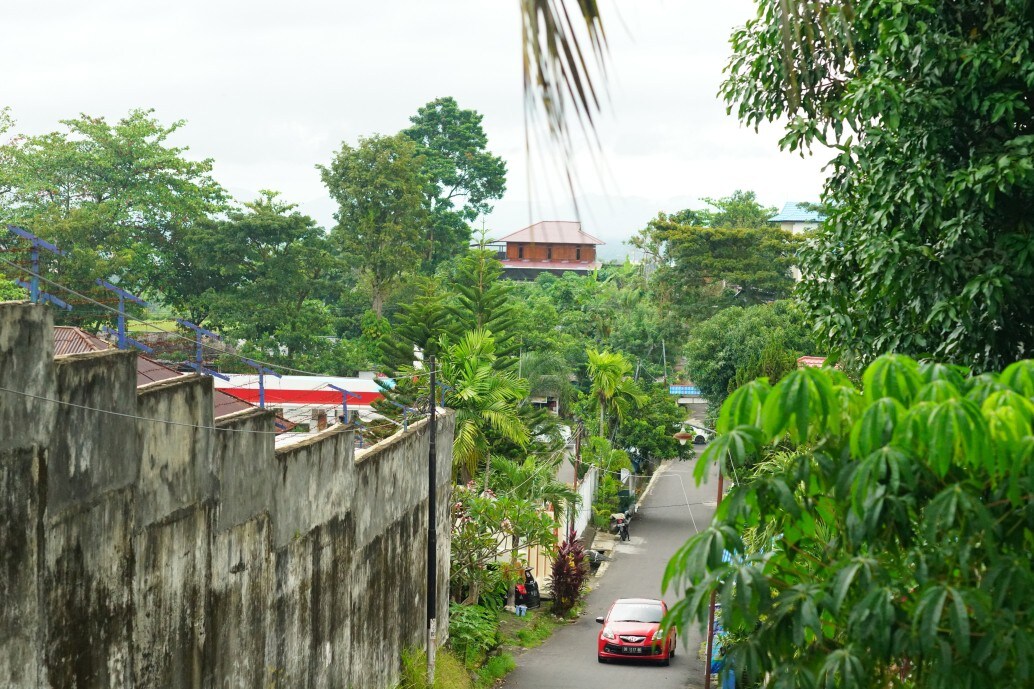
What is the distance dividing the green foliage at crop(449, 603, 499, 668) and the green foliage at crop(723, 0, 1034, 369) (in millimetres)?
10122

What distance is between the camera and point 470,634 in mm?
17781

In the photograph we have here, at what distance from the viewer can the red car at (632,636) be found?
18422mm

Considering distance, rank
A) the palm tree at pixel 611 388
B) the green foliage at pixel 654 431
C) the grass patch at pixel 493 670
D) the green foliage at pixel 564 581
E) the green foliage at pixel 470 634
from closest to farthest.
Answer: the grass patch at pixel 493 670 < the green foliage at pixel 470 634 < the green foliage at pixel 564 581 < the palm tree at pixel 611 388 < the green foliage at pixel 654 431

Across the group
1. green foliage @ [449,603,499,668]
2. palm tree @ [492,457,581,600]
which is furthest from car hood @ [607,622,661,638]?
palm tree @ [492,457,581,600]

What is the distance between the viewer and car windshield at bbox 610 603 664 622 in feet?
62.3

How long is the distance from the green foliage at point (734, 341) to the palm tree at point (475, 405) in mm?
11740

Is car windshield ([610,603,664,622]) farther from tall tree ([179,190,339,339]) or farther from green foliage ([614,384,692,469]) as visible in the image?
tall tree ([179,190,339,339])

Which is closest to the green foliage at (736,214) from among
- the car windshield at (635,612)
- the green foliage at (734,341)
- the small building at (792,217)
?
the small building at (792,217)

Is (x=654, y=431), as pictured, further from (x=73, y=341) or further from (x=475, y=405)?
(x=73, y=341)

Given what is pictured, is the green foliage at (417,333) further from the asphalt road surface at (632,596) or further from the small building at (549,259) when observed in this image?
the small building at (549,259)

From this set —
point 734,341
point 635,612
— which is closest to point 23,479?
point 635,612

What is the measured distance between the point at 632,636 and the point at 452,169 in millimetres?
32081

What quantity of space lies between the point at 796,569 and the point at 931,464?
0.75 m

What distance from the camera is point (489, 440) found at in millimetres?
23859
